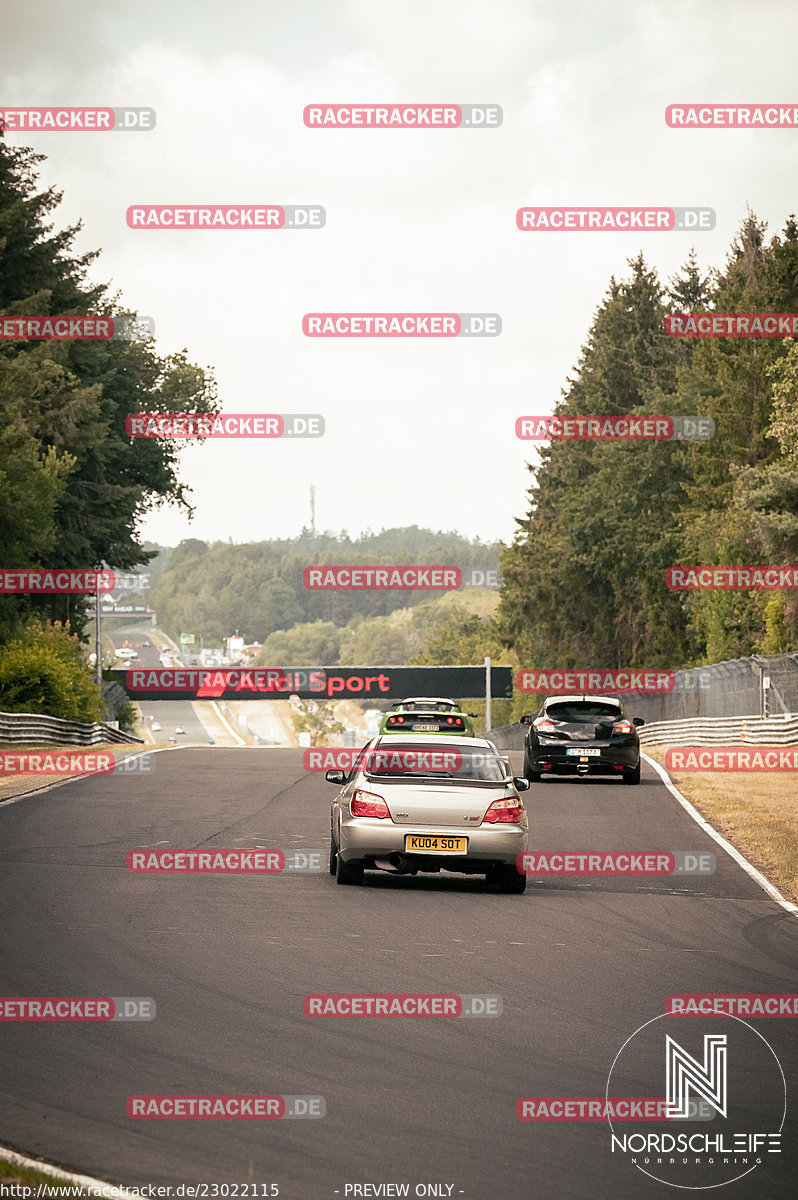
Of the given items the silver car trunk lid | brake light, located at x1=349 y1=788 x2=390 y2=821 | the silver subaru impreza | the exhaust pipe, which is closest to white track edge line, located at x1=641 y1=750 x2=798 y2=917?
the silver subaru impreza

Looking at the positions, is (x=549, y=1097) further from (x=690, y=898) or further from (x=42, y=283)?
(x=42, y=283)

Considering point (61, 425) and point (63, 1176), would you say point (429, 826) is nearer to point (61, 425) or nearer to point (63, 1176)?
point (63, 1176)

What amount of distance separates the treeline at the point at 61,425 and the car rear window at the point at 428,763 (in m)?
33.4

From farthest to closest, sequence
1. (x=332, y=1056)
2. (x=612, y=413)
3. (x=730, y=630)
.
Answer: (x=612, y=413)
(x=730, y=630)
(x=332, y=1056)

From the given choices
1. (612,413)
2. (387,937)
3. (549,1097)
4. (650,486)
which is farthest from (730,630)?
(549,1097)

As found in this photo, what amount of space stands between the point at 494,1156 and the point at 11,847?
11.9 meters

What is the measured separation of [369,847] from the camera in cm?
1427

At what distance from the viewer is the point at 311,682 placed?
3034 inches

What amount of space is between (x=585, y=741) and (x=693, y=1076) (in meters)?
19.2

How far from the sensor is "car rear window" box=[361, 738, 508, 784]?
14.9 meters

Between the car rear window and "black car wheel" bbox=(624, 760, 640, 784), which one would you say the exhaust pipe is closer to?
the car rear window

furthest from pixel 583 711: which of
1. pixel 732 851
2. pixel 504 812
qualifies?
pixel 504 812

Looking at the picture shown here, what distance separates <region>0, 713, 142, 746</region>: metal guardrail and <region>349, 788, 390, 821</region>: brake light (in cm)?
2530

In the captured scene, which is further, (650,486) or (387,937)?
(650,486)
